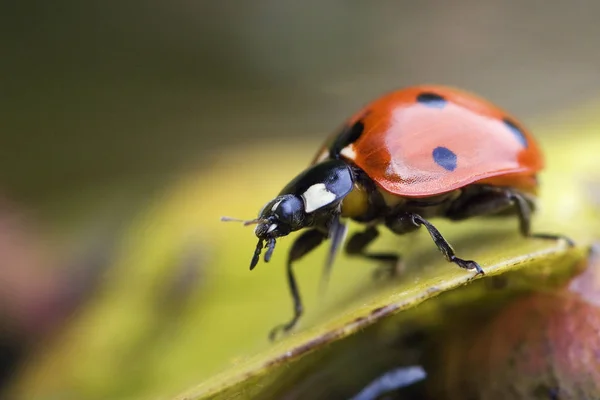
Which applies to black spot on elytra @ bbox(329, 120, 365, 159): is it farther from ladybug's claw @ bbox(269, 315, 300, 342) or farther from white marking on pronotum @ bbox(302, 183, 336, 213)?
ladybug's claw @ bbox(269, 315, 300, 342)

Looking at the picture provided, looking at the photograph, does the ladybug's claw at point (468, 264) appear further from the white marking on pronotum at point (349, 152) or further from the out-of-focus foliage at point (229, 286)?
the white marking on pronotum at point (349, 152)

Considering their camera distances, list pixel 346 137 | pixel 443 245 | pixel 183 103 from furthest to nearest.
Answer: pixel 183 103, pixel 346 137, pixel 443 245

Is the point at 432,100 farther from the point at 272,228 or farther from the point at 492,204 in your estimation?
the point at 272,228

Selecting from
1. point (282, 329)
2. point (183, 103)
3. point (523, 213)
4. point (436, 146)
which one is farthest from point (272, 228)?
point (183, 103)

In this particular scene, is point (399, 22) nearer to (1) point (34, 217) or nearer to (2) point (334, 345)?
(1) point (34, 217)

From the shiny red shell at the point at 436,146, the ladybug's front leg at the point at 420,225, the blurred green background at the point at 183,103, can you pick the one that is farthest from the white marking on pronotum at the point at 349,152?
the blurred green background at the point at 183,103

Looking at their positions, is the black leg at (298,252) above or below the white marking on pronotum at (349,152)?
below
